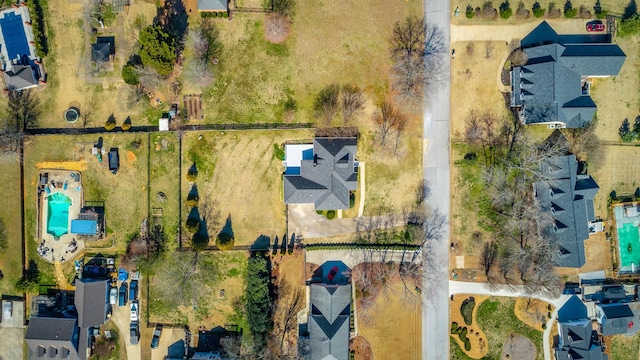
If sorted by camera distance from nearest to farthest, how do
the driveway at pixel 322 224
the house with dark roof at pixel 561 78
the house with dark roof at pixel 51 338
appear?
1. the house with dark roof at pixel 561 78
2. the house with dark roof at pixel 51 338
3. the driveway at pixel 322 224

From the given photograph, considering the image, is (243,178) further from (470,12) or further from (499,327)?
(499,327)

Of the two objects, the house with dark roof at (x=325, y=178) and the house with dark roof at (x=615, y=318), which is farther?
the house with dark roof at (x=615, y=318)

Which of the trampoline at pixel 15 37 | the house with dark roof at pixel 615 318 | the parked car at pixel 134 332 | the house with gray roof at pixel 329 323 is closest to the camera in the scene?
the house with gray roof at pixel 329 323

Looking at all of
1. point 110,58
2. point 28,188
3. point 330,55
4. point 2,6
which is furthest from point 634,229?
point 2,6

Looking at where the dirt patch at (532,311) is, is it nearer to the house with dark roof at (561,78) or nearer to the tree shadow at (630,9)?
the house with dark roof at (561,78)

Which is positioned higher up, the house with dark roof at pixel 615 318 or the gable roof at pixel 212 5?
the gable roof at pixel 212 5

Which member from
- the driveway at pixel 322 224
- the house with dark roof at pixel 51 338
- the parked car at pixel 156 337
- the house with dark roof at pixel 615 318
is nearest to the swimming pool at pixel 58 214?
the house with dark roof at pixel 51 338

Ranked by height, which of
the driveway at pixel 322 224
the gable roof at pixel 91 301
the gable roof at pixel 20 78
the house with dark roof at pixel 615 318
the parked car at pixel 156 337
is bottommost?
the parked car at pixel 156 337

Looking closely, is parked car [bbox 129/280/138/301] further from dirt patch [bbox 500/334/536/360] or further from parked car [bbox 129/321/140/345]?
dirt patch [bbox 500/334/536/360]
